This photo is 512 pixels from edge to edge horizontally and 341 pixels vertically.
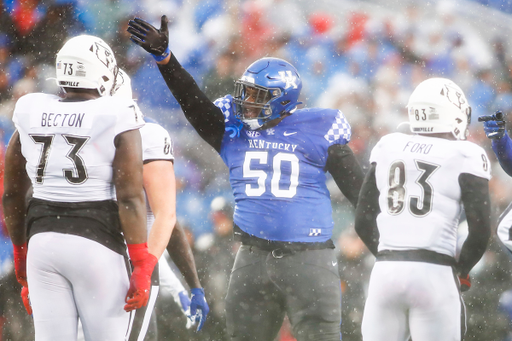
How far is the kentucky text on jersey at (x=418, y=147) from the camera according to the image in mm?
2447

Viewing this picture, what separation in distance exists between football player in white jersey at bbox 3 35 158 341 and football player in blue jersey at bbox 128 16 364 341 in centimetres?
45

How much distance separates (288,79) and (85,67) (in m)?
0.89

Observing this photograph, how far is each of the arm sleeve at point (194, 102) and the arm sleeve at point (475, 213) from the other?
3.30 feet

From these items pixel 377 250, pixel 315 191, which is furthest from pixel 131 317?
pixel 377 250

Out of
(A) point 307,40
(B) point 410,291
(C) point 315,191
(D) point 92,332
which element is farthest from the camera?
(A) point 307,40

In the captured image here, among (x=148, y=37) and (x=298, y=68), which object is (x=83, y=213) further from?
(x=298, y=68)

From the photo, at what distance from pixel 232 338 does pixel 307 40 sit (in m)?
3.32

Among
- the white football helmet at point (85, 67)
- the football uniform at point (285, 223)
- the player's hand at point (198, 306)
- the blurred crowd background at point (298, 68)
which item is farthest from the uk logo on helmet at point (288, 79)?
the blurred crowd background at point (298, 68)

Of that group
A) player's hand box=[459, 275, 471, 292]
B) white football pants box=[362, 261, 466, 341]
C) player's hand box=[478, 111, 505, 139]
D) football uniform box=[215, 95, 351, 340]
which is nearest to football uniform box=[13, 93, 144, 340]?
football uniform box=[215, 95, 351, 340]

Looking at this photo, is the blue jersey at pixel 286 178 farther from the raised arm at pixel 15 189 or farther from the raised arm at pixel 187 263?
the raised arm at pixel 15 189

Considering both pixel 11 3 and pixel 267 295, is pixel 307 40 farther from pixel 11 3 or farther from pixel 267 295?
pixel 267 295

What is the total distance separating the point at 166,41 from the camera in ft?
8.20

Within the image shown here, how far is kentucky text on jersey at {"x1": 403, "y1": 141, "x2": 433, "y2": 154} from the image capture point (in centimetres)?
245

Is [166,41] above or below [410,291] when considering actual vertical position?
above
